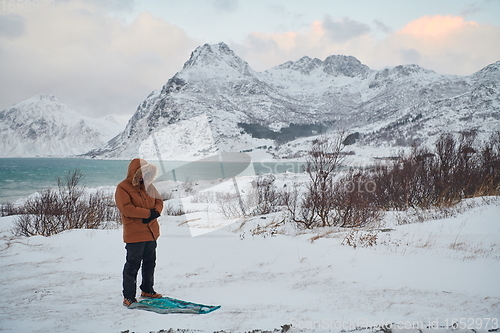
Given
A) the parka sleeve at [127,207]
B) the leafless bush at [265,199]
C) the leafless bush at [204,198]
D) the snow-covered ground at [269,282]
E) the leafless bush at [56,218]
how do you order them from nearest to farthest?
the snow-covered ground at [269,282] < the parka sleeve at [127,207] < the leafless bush at [56,218] < the leafless bush at [265,199] < the leafless bush at [204,198]

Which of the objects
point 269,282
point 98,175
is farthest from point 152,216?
point 98,175

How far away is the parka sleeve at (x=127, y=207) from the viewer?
3592mm

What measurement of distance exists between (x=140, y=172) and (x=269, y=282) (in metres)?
2.94

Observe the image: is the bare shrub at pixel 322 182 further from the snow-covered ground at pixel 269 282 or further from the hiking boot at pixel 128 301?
the hiking boot at pixel 128 301

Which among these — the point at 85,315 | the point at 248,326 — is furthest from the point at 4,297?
the point at 248,326

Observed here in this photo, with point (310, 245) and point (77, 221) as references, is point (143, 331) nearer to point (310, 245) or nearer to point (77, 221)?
point (310, 245)

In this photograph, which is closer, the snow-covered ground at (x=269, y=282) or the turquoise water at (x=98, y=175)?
the snow-covered ground at (x=269, y=282)

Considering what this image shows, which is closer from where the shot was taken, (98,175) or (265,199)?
(265,199)

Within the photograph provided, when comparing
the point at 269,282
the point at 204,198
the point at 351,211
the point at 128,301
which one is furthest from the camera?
the point at 204,198

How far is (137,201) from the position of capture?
12.3 ft

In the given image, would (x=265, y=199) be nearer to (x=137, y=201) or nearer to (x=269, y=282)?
(x=269, y=282)

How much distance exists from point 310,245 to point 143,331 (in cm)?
412

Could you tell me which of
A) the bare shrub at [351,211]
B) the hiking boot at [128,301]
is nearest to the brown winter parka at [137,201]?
the hiking boot at [128,301]

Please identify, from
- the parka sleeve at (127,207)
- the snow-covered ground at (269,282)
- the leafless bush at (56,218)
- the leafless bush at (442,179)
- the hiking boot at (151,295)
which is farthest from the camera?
the leafless bush at (442,179)
